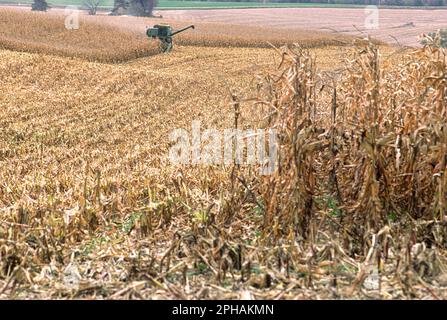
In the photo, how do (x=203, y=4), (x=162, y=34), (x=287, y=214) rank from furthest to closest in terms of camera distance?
1. (x=203, y=4)
2. (x=162, y=34)
3. (x=287, y=214)

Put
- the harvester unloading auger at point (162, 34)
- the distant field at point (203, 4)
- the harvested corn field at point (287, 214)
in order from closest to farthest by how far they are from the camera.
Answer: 1. the harvested corn field at point (287, 214)
2. the harvester unloading auger at point (162, 34)
3. the distant field at point (203, 4)

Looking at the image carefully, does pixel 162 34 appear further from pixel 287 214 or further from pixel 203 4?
pixel 203 4

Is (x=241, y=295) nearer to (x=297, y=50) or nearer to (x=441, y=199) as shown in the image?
(x=441, y=199)

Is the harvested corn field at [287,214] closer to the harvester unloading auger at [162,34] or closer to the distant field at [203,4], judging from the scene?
A: the harvester unloading auger at [162,34]

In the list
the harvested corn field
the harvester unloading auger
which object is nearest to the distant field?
the harvester unloading auger

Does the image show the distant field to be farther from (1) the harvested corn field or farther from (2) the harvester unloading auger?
(1) the harvested corn field

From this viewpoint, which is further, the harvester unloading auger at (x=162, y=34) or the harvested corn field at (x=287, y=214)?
the harvester unloading auger at (x=162, y=34)

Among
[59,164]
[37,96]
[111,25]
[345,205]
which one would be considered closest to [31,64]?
[37,96]

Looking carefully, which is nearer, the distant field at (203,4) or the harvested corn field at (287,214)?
the harvested corn field at (287,214)

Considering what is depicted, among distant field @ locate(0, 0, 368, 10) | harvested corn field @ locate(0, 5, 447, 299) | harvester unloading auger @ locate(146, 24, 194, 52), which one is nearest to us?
harvested corn field @ locate(0, 5, 447, 299)

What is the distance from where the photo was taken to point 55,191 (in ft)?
21.2

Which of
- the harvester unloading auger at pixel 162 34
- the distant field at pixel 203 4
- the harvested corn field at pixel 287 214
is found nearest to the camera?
the harvested corn field at pixel 287 214

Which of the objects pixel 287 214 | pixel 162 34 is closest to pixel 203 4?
pixel 162 34

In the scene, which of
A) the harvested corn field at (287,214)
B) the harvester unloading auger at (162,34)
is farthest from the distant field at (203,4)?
the harvested corn field at (287,214)
